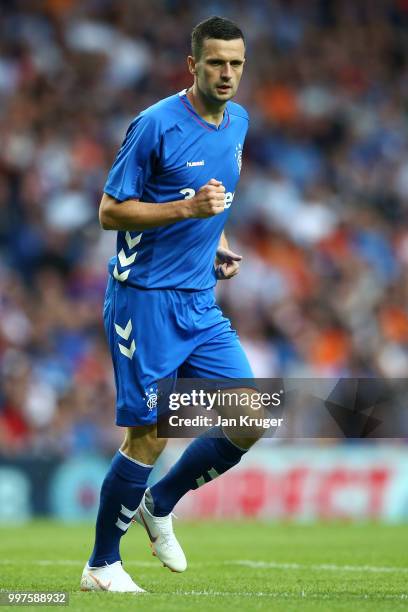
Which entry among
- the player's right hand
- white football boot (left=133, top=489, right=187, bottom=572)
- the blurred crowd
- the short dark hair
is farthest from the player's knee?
the blurred crowd

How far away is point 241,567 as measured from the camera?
317 inches

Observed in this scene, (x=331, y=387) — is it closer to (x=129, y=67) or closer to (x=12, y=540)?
(x=12, y=540)

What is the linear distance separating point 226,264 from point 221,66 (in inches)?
42.6

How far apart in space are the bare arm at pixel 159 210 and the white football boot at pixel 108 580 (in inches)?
66.2

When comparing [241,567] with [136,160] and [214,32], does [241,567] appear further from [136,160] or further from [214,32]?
[214,32]

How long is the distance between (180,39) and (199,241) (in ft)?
39.8

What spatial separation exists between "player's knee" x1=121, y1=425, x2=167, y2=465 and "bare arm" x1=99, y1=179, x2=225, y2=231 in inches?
39.0

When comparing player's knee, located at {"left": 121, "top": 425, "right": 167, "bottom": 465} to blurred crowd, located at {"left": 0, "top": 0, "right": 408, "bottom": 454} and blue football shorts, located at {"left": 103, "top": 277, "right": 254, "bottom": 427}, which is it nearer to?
blue football shorts, located at {"left": 103, "top": 277, "right": 254, "bottom": 427}

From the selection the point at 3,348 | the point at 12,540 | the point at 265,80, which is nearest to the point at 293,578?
the point at 12,540

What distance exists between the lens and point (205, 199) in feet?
19.5

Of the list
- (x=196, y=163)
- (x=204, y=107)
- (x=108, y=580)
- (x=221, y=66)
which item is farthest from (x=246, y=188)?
(x=108, y=580)

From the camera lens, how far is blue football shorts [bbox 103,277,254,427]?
6281 millimetres

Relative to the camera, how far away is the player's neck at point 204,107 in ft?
21.2

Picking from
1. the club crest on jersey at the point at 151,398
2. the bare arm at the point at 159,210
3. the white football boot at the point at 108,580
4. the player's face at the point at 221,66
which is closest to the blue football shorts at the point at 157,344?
the club crest on jersey at the point at 151,398
